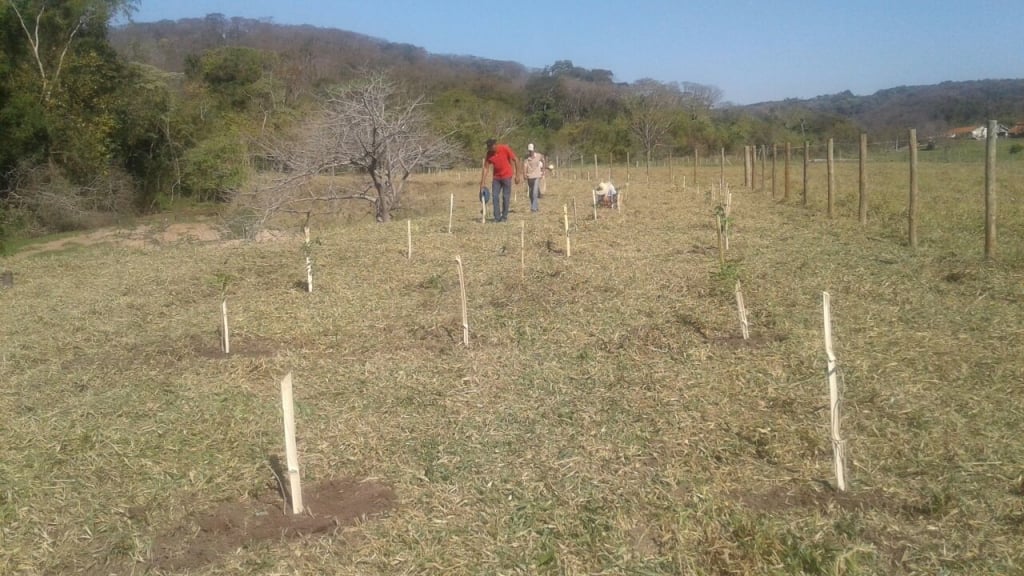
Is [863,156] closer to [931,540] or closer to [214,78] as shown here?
[931,540]

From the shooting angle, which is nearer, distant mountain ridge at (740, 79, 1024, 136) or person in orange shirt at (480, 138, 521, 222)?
person in orange shirt at (480, 138, 521, 222)

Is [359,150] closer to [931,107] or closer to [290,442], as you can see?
[290,442]

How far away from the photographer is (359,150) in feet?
55.1

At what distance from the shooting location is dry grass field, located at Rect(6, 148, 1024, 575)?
344 cm

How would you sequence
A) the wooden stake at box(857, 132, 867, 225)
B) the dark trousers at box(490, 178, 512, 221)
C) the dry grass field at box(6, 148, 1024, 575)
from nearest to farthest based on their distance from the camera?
the dry grass field at box(6, 148, 1024, 575) → the wooden stake at box(857, 132, 867, 225) → the dark trousers at box(490, 178, 512, 221)

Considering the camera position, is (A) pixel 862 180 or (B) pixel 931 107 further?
(B) pixel 931 107

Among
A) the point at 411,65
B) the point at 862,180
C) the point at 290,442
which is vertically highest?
the point at 411,65

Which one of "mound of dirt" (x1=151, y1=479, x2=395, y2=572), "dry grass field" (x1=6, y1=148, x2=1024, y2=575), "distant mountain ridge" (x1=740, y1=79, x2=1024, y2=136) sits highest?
"distant mountain ridge" (x1=740, y1=79, x2=1024, y2=136)

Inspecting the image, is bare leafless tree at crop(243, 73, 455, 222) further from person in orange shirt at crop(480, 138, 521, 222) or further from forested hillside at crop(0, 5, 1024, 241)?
person in orange shirt at crop(480, 138, 521, 222)

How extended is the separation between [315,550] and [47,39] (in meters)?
24.9

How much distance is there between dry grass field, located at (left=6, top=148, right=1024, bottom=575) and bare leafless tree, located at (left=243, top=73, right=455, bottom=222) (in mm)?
7384

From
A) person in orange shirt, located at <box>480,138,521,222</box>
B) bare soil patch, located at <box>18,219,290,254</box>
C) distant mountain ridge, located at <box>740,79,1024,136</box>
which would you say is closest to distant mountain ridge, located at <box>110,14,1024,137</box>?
distant mountain ridge, located at <box>740,79,1024,136</box>

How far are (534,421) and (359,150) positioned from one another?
1295cm

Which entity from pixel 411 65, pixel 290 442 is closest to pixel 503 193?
pixel 290 442
